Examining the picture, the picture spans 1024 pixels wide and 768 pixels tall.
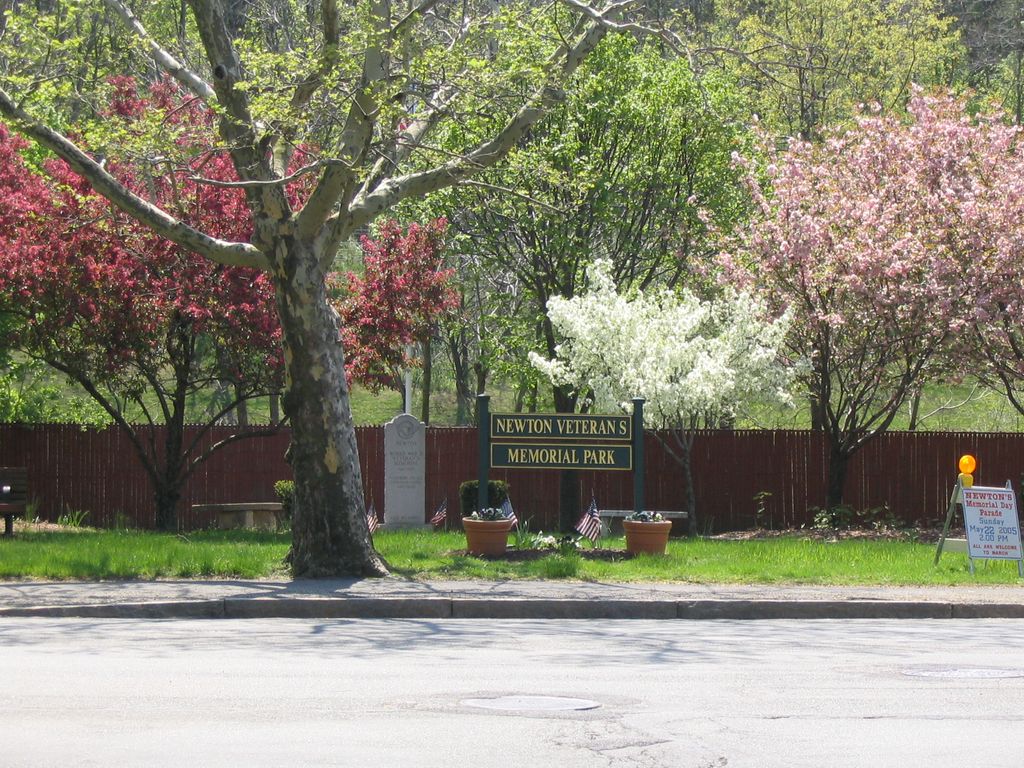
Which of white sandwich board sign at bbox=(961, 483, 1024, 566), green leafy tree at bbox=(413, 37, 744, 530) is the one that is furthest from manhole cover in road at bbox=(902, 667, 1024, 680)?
green leafy tree at bbox=(413, 37, 744, 530)

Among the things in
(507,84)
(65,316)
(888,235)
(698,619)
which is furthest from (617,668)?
(888,235)

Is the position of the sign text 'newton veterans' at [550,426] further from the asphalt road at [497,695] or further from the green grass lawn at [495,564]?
the asphalt road at [497,695]

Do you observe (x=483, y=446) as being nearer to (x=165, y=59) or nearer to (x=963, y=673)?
(x=165, y=59)

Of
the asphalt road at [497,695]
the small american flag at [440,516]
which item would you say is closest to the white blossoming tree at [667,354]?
the small american flag at [440,516]

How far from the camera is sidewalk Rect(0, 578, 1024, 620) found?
12.1 meters

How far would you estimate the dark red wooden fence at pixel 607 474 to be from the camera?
973 inches

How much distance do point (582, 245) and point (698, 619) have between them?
13.4 metres

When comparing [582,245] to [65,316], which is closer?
[65,316]

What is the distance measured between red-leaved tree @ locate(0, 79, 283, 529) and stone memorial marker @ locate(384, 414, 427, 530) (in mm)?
2772

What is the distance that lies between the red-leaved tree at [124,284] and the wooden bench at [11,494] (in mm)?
1735

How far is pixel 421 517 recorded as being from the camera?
2289cm

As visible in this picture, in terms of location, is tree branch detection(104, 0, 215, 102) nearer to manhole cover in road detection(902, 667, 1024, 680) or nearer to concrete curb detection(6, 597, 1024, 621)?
concrete curb detection(6, 597, 1024, 621)

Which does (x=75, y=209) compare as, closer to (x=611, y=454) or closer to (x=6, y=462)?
(x=6, y=462)

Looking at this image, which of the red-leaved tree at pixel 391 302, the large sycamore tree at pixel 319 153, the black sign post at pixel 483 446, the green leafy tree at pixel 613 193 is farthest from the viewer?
the green leafy tree at pixel 613 193
